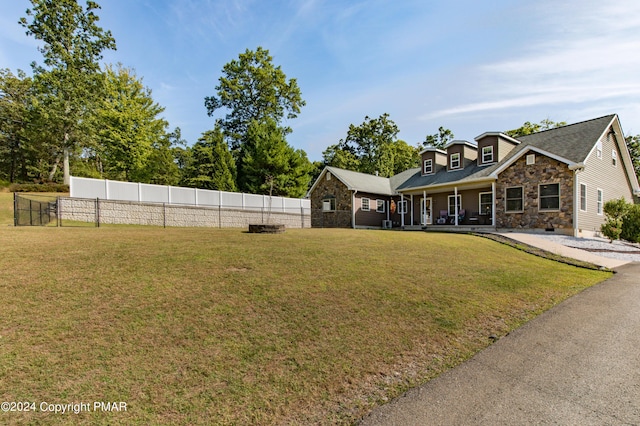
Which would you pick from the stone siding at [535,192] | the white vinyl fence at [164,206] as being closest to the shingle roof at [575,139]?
the stone siding at [535,192]

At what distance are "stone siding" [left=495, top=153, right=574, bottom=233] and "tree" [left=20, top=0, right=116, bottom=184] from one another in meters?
33.2

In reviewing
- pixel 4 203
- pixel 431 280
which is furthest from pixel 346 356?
pixel 4 203

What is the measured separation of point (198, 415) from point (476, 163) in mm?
20918

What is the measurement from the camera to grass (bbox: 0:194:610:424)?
2.58m

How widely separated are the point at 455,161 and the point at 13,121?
45.9 metres

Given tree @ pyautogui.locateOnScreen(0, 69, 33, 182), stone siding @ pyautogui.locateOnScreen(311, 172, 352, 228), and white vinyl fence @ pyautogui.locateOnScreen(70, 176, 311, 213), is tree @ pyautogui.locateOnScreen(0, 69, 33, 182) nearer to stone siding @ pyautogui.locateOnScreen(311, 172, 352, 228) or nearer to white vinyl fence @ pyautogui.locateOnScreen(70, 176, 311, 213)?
white vinyl fence @ pyautogui.locateOnScreen(70, 176, 311, 213)

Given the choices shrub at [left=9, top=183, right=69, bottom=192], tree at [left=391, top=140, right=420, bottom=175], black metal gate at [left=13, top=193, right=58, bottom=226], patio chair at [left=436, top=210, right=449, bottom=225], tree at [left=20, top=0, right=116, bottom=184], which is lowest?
patio chair at [left=436, top=210, right=449, bottom=225]

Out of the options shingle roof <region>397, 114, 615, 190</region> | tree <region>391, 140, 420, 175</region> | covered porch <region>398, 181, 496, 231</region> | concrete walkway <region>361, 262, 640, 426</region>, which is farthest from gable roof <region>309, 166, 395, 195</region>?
concrete walkway <region>361, 262, 640, 426</region>

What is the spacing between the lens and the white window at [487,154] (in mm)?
18266

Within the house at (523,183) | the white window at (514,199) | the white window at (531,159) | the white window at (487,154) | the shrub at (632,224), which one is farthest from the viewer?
the white window at (487,154)

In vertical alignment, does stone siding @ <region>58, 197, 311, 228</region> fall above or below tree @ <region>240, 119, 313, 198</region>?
below

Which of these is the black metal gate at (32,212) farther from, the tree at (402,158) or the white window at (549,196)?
the tree at (402,158)

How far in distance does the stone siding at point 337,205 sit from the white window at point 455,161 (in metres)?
7.30

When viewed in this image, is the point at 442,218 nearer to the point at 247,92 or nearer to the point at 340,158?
the point at 340,158
